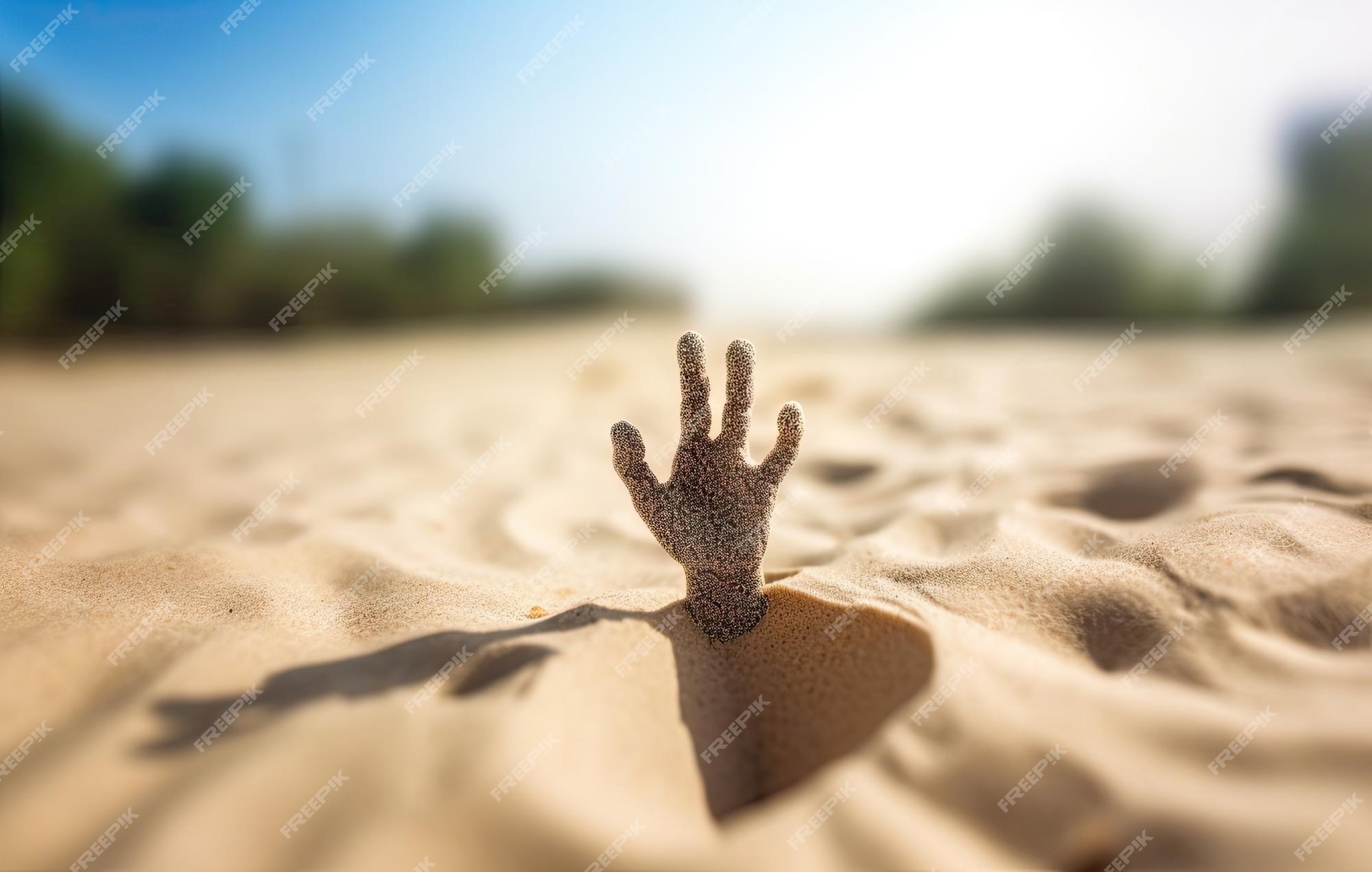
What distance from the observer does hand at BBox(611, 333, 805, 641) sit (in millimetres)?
1775

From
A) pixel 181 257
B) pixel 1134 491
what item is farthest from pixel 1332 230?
pixel 181 257

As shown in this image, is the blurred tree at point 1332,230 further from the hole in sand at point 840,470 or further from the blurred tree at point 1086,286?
the hole in sand at point 840,470

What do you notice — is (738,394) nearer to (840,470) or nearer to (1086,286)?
(840,470)

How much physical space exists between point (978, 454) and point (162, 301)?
9.33 metres

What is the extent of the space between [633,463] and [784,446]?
390 millimetres

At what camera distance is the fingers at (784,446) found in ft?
5.84

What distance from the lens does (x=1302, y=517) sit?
203 centimetres

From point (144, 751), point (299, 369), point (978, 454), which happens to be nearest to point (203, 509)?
point (144, 751)

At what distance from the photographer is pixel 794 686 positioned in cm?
160

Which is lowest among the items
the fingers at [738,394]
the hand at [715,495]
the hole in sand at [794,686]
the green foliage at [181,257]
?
the hole in sand at [794,686]

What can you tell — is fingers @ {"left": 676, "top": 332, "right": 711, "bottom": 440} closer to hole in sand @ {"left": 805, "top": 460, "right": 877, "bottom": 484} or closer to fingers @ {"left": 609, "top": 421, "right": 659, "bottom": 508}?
fingers @ {"left": 609, "top": 421, "right": 659, "bottom": 508}

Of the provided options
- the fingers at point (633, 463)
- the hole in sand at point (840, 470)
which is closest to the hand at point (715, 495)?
the fingers at point (633, 463)

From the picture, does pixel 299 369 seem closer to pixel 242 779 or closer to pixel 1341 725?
pixel 242 779

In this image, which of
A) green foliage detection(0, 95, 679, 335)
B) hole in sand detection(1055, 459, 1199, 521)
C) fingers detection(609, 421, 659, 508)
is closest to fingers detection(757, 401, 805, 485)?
fingers detection(609, 421, 659, 508)
